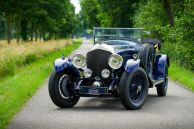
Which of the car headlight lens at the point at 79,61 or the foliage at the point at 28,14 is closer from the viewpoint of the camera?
the car headlight lens at the point at 79,61

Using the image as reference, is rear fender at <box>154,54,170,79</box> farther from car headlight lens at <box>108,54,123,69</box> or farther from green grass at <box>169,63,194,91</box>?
car headlight lens at <box>108,54,123,69</box>

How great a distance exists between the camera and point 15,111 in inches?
408

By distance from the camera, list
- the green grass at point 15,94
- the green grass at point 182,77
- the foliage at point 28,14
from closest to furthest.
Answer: the green grass at point 15,94, the green grass at point 182,77, the foliage at point 28,14

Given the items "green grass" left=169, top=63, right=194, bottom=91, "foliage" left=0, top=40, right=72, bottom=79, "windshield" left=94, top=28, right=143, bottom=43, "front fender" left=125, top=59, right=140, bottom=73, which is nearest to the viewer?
"front fender" left=125, top=59, right=140, bottom=73

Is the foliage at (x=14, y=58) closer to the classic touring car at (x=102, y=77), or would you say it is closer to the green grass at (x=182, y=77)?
the green grass at (x=182, y=77)

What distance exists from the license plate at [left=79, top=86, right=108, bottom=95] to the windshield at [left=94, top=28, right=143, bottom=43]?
8.66 feet

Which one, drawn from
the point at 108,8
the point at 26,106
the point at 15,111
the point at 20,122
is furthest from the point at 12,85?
the point at 108,8

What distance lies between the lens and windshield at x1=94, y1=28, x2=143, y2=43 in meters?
13.4

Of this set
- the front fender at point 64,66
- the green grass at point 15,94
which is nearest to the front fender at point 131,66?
the front fender at point 64,66

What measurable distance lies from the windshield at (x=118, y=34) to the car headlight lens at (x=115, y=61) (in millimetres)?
2460

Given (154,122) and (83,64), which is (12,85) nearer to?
(83,64)

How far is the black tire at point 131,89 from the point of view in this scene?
10555 mm

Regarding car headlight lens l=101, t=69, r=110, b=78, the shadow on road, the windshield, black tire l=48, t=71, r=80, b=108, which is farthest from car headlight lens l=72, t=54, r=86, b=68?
the windshield

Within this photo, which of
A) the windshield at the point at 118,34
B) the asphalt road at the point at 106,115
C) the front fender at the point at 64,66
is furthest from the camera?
the windshield at the point at 118,34
